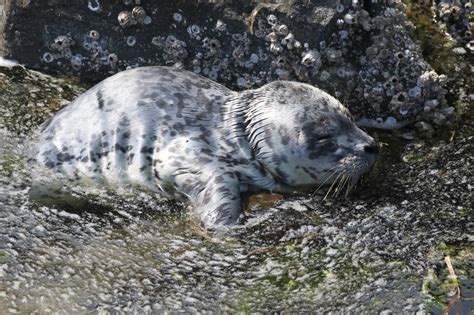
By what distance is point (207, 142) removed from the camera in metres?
5.47

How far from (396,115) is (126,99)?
190 centimetres

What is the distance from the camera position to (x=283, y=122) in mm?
5457

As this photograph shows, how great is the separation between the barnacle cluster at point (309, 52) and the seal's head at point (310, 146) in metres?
0.75

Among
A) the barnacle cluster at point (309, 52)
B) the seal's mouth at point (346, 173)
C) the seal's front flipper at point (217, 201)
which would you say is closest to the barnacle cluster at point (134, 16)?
the barnacle cluster at point (309, 52)

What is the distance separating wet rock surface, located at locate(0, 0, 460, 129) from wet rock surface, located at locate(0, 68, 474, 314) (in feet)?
2.16

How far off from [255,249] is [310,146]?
2.83ft

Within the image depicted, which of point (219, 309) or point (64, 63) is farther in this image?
point (64, 63)

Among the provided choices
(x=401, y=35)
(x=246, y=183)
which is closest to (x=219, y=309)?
(x=246, y=183)

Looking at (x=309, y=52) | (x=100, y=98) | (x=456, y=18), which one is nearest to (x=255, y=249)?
(x=100, y=98)

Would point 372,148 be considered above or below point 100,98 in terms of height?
below

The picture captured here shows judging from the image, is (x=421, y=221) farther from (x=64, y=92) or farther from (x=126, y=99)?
(x=64, y=92)

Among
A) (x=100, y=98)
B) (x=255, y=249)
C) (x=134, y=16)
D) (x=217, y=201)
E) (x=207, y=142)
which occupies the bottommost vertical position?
(x=255, y=249)

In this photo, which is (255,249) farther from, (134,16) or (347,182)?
(134,16)

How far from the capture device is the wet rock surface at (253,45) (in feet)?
20.3
